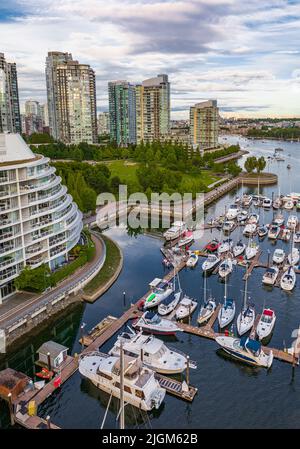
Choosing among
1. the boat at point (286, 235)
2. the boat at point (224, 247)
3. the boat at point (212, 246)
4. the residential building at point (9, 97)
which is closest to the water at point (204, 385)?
the boat at point (224, 247)

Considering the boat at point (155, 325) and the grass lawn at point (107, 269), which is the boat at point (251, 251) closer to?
the grass lawn at point (107, 269)

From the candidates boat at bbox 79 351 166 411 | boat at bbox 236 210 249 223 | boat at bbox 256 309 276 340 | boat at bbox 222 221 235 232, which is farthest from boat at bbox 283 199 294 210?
boat at bbox 79 351 166 411

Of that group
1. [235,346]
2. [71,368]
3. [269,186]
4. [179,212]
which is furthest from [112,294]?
[269,186]

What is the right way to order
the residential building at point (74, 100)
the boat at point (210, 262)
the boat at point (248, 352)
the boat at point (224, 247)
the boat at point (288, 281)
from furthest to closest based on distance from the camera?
1. the residential building at point (74, 100)
2. the boat at point (224, 247)
3. the boat at point (210, 262)
4. the boat at point (288, 281)
5. the boat at point (248, 352)

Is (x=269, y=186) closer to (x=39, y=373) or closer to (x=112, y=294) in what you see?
(x=112, y=294)

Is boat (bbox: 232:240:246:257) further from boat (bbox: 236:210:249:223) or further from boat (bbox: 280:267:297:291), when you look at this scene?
boat (bbox: 236:210:249:223)
